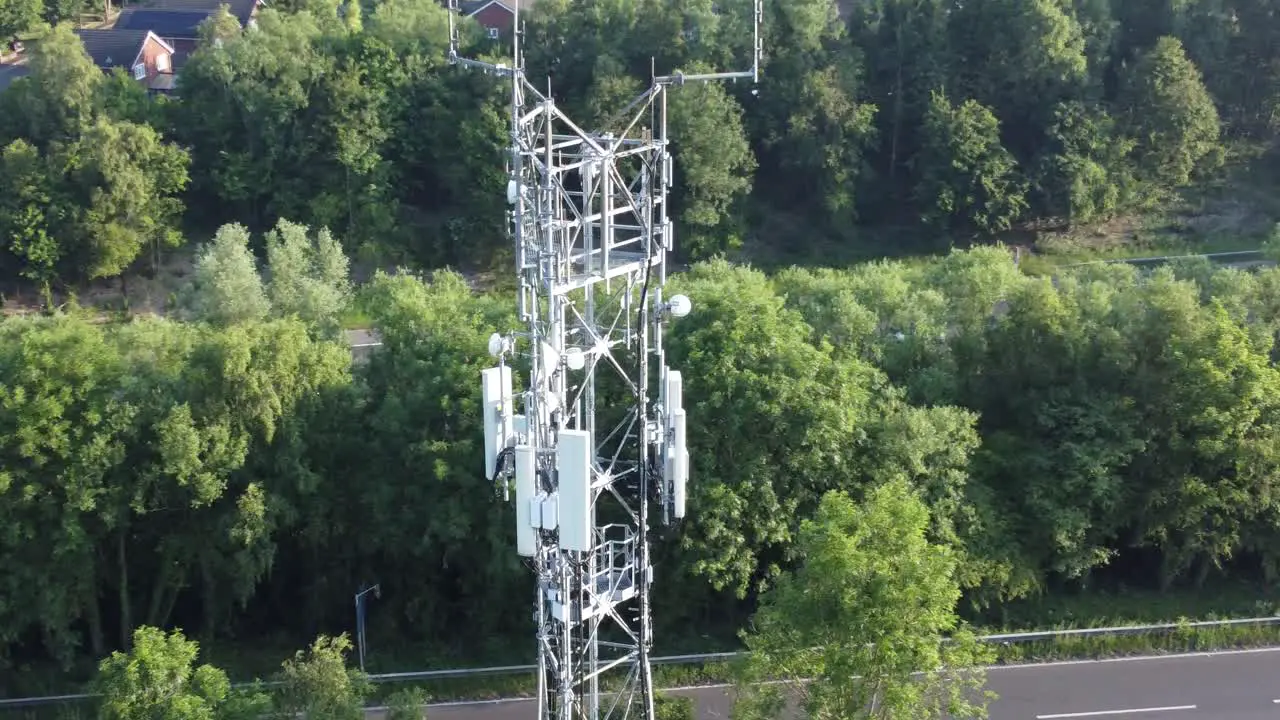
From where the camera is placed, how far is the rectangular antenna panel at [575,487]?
1182cm

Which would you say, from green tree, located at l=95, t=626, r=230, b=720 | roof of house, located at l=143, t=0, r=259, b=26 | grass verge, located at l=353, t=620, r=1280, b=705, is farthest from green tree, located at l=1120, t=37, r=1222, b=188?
green tree, located at l=95, t=626, r=230, b=720

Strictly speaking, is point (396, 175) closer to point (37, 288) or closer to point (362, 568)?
point (37, 288)

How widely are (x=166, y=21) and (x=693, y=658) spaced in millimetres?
42121

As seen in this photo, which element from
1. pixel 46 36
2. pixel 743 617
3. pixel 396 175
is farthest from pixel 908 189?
pixel 46 36

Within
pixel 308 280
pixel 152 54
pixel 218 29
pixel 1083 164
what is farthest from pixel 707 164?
pixel 152 54

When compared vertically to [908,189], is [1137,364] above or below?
below

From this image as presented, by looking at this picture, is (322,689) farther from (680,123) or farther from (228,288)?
(680,123)

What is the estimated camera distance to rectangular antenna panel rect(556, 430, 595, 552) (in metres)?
11.8

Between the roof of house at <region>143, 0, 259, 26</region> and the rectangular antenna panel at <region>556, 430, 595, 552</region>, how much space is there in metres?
45.9

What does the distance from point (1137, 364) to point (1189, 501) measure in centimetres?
244

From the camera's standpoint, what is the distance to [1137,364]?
23.7 m

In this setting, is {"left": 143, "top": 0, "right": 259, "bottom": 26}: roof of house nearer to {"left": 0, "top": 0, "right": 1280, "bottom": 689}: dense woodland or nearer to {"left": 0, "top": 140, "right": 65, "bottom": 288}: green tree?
{"left": 0, "top": 140, "right": 65, "bottom": 288}: green tree

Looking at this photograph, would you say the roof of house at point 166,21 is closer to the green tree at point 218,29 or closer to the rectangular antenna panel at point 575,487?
the green tree at point 218,29

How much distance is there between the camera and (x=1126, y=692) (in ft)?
69.3
